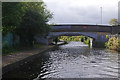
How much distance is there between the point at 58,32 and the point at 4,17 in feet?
78.1

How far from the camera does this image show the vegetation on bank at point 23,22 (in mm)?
11656

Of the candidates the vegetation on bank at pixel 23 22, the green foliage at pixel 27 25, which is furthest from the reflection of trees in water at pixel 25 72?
the green foliage at pixel 27 25

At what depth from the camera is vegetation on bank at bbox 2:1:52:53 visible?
1166 cm

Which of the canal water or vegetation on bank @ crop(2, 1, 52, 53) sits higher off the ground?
vegetation on bank @ crop(2, 1, 52, 53)

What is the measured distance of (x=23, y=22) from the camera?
1931cm

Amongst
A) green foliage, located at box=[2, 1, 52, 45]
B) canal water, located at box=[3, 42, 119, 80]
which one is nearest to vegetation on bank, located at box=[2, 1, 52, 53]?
green foliage, located at box=[2, 1, 52, 45]

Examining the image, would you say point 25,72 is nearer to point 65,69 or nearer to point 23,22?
point 65,69

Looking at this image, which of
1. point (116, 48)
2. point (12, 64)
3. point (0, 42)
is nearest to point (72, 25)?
point (116, 48)

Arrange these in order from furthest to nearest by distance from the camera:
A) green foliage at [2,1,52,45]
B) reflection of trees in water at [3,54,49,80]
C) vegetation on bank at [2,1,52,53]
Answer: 1. green foliage at [2,1,52,45]
2. vegetation on bank at [2,1,52,53]
3. reflection of trees in water at [3,54,49,80]

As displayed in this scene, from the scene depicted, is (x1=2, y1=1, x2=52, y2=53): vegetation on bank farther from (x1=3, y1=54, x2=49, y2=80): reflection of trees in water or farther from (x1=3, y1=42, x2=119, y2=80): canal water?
(x1=3, y1=54, x2=49, y2=80): reflection of trees in water

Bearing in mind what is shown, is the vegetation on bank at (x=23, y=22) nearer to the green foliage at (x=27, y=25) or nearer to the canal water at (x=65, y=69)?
the green foliage at (x=27, y=25)

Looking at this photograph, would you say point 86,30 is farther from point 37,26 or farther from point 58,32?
point 37,26

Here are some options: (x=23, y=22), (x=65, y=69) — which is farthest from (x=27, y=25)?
(x=65, y=69)

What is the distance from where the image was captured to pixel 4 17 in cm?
1166
